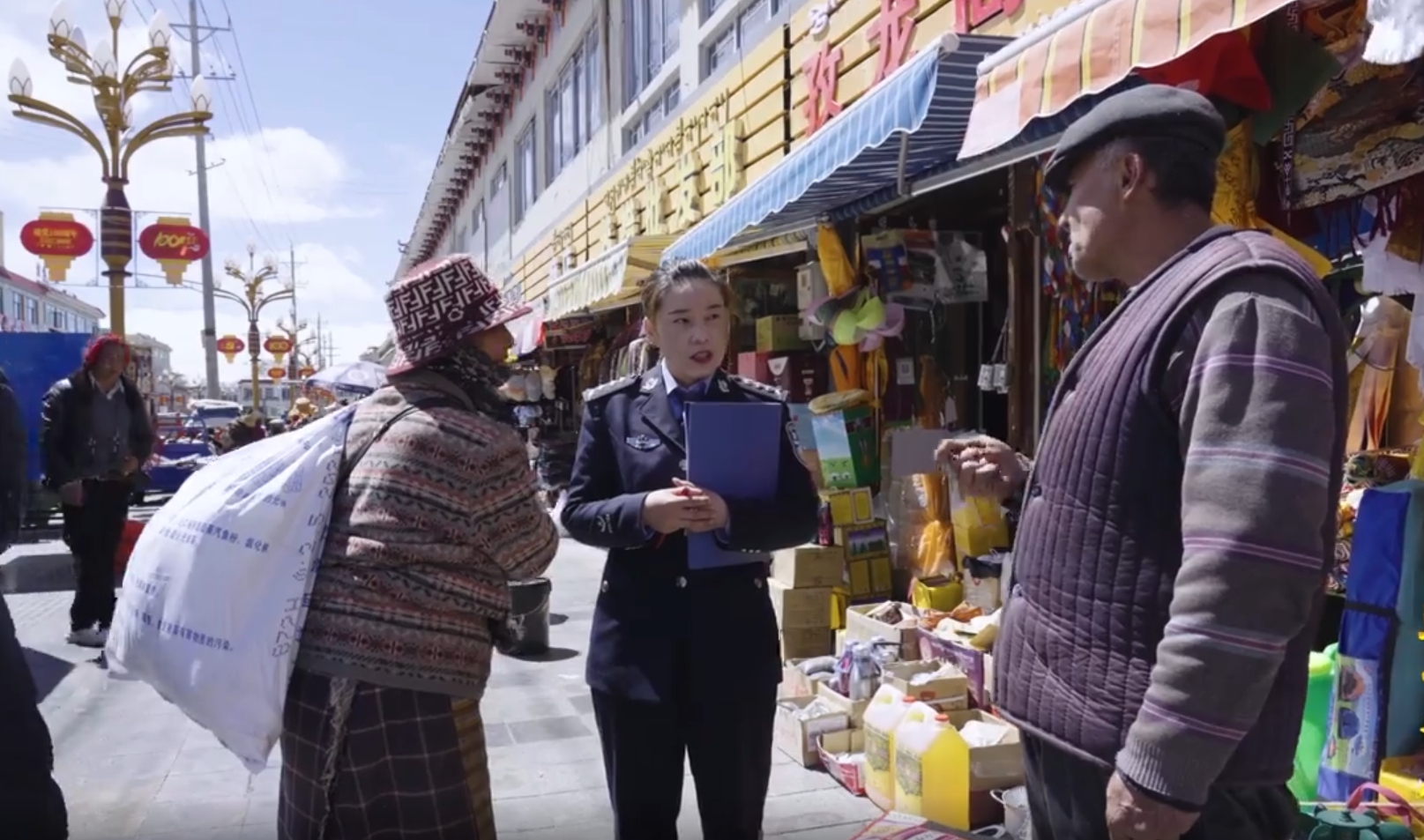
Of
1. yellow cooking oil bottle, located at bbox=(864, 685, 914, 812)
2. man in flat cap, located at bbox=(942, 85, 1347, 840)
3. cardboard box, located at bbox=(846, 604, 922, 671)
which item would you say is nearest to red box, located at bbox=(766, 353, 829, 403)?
cardboard box, located at bbox=(846, 604, 922, 671)

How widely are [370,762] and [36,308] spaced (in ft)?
168

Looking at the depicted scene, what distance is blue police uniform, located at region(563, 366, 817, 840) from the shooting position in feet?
8.16

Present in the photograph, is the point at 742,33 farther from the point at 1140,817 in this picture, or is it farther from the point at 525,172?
the point at 525,172

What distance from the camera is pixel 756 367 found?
751 cm

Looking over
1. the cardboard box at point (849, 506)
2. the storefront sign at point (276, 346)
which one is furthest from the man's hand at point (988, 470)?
the storefront sign at point (276, 346)

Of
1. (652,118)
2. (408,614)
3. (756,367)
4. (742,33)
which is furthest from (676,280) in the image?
(652,118)

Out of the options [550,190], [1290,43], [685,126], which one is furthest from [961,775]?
[550,190]

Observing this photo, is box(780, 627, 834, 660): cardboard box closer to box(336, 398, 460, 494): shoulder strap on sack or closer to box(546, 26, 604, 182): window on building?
box(336, 398, 460, 494): shoulder strap on sack

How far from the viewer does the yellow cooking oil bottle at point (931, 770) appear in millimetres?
3619

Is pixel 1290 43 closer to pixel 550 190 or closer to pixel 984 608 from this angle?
pixel 984 608

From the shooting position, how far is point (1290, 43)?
112 inches

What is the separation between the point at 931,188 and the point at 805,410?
1.61 m

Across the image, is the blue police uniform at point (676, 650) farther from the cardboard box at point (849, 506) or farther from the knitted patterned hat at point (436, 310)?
the cardboard box at point (849, 506)

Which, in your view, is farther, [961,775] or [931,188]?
[931,188]
